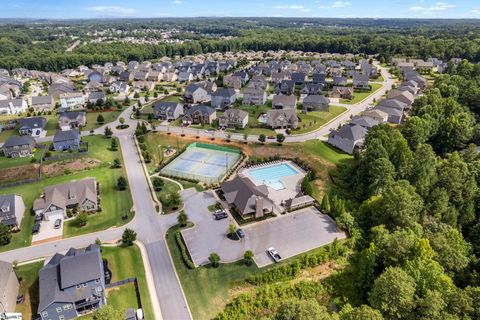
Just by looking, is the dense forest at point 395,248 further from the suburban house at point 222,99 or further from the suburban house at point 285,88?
the suburban house at point 285,88

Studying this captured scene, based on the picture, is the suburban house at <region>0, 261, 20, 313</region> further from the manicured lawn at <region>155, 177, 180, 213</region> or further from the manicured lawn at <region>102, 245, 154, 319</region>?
the manicured lawn at <region>155, 177, 180, 213</region>

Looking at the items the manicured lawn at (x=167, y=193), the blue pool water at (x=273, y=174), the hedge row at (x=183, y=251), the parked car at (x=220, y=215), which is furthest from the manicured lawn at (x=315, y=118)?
the hedge row at (x=183, y=251)

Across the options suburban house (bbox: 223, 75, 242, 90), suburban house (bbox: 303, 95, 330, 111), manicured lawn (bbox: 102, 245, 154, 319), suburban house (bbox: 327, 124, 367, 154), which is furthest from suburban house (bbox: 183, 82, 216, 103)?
manicured lawn (bbox: 102, 245, 154, 319)

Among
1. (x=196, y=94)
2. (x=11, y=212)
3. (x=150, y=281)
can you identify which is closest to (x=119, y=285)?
(x=150, y=281)

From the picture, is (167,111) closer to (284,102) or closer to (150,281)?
(284,102)

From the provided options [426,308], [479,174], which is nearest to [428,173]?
[479,174]
